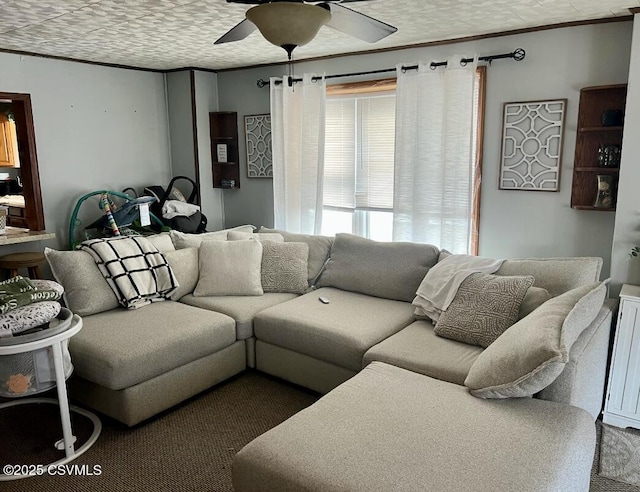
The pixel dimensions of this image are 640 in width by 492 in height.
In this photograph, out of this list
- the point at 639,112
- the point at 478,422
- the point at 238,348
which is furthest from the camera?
the point at 238,348

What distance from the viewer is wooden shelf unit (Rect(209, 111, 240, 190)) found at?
17.5 ft

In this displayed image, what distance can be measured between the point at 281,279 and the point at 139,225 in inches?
75.1

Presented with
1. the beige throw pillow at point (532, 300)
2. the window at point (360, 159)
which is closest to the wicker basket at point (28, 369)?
the beige throw pillow at point (532, 300)

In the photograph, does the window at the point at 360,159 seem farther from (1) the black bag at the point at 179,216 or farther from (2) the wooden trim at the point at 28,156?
(2) the wooden trim at the point at 28,156

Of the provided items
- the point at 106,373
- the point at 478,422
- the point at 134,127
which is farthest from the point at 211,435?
the point at 134,127

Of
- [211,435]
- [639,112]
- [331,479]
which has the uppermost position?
[639,112]

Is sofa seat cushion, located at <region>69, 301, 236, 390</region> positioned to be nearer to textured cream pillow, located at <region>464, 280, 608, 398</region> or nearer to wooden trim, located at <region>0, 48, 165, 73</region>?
textured cream pillow, located at <region>464, 280, 608, 398</region>

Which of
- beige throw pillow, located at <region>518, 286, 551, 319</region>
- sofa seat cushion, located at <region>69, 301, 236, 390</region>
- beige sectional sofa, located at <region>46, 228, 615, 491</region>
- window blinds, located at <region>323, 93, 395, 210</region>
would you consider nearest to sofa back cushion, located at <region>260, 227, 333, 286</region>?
beige sectional sofa, located at <region>46, 228, 615, 491</region>

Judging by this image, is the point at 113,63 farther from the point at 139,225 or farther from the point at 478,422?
the point at 478,422

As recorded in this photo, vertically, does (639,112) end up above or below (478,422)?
above

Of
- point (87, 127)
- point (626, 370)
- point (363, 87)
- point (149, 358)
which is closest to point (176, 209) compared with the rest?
point (87, 127)

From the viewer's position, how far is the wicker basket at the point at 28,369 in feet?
7.59

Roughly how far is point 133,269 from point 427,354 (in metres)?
2.05

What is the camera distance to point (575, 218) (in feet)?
11.5
